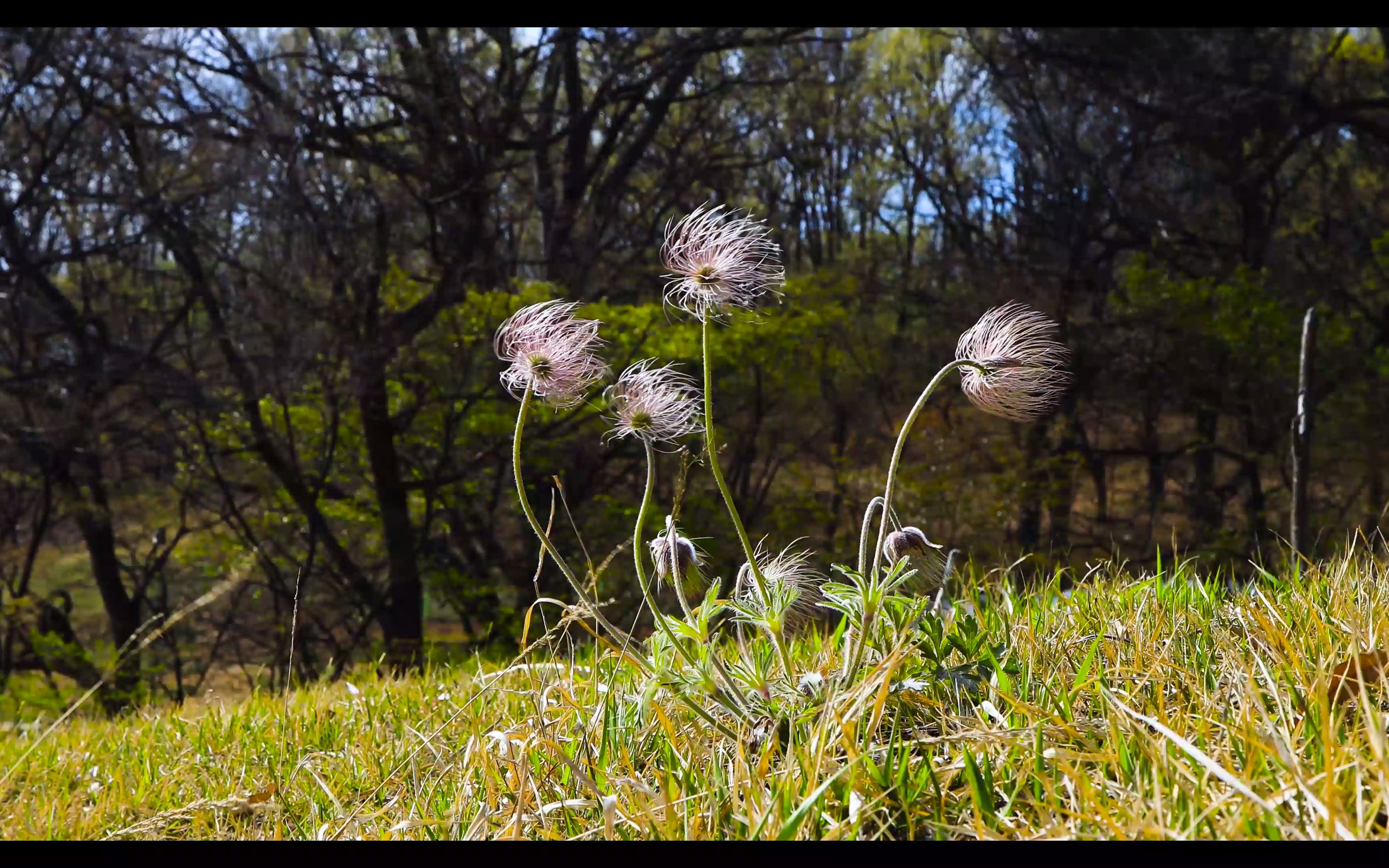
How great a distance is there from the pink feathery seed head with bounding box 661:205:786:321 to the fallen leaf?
3.59ft

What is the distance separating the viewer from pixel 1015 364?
6.12 ft

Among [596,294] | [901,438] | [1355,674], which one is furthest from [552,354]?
[596,294]

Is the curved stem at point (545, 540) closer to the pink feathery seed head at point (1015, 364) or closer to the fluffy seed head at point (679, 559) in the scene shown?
the fluffy seed head at point (679, 559)

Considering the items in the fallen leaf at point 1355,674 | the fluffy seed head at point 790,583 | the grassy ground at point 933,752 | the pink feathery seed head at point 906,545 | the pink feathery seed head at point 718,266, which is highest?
the pink feathery seed head at point 718,266

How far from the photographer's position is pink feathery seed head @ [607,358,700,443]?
188cm

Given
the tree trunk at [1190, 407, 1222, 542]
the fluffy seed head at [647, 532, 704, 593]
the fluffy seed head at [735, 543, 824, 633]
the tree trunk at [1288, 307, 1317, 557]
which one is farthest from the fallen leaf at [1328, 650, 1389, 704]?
the tree trunk at [1190, 407, 1222, 542]

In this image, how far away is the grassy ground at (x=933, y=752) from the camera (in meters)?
1.45

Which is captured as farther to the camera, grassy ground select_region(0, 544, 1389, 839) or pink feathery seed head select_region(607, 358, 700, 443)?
pink feathery seed head select_region(607, 358, 700, 443)

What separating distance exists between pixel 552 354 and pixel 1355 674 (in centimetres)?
145

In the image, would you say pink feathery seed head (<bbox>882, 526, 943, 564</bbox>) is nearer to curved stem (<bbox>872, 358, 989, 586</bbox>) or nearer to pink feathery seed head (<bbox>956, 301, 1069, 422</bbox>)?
curved stem (<bbox>872, 358, 989, 586</bbox>)

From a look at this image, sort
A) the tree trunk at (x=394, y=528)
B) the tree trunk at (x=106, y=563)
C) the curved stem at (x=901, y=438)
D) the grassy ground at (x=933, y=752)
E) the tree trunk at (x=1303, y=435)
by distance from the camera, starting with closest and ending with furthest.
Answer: the grassy ground at (x=933, y=752) < the curved stem at (x=901, y=438) < the tree trunk at (x=1303, y=435) < the tree trunk at (x=106, y=563) < the tree trunk at (x=394, y=528)

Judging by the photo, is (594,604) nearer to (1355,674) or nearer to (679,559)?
(679,559)

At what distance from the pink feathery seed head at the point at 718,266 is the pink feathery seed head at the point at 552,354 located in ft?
0.59

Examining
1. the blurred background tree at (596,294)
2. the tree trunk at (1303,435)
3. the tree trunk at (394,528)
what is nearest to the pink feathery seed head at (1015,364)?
the tree trunk at (1303,435)
